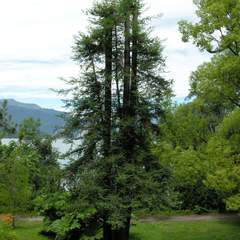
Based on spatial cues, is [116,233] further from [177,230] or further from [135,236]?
[177,230]

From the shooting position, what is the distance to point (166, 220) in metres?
30.2

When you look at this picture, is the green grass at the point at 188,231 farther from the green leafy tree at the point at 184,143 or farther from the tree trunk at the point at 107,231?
the tree trunk at the point at 107,231

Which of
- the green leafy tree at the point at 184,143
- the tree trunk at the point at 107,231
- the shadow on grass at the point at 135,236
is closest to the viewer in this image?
the tree trunk at the point at 107,231

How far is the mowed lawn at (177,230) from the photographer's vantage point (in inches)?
1000

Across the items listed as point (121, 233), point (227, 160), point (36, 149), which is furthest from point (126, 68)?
point (36, 149)

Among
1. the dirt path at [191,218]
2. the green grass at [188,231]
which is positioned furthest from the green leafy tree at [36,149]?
the green grass at [188,231]

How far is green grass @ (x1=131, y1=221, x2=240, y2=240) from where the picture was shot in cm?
2538

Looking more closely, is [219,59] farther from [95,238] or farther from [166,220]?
[166,220]

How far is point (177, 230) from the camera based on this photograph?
27.0 m

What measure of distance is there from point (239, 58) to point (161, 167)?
17.1 ft

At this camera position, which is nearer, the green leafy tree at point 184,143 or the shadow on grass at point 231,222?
the green leafy tree at point 184,143

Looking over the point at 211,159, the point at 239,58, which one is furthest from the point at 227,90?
the point at 211,159

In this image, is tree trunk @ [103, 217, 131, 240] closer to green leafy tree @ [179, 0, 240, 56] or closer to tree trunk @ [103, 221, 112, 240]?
tree trunk @ [103, 221, 112, 240]

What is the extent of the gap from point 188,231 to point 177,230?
0.58 meters
